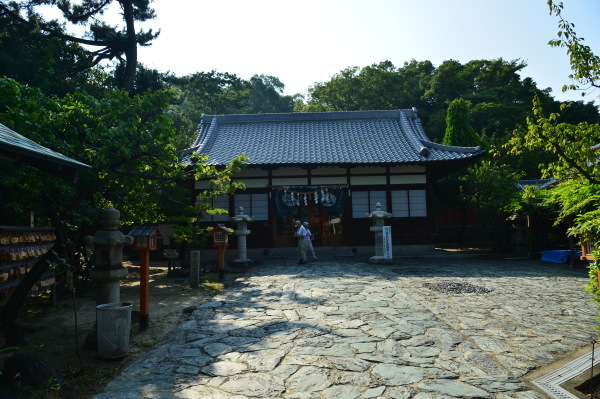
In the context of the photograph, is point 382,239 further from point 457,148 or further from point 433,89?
point 433,89

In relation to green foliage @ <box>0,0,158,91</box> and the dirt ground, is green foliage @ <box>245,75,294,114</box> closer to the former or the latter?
green foliage @ <box>0,0,158,91</box>

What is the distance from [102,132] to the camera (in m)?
7.45

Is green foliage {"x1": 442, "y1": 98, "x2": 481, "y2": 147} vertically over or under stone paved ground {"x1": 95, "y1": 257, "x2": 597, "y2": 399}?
over

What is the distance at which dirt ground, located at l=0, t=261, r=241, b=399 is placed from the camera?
14.0 ft

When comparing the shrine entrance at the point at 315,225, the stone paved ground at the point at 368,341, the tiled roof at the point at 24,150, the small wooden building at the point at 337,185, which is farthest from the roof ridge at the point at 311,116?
the tiled roof at the point at 24,150

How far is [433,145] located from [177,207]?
12392 mm

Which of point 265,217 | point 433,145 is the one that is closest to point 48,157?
point 265,217

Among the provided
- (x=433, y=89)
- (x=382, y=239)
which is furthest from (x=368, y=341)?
(x=433, y=89)

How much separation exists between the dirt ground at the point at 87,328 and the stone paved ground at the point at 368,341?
33 cm

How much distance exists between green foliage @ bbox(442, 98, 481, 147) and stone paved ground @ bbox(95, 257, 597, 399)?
15.5 m

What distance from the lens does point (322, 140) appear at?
1947cm

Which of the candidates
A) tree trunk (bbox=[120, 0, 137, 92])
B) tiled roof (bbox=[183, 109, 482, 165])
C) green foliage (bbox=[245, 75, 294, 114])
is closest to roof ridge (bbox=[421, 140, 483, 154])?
tiled roof (bbox=[183, 109, 482, 165])

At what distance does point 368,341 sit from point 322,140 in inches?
598

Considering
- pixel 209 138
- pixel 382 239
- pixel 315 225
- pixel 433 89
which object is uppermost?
pixel 433 89
